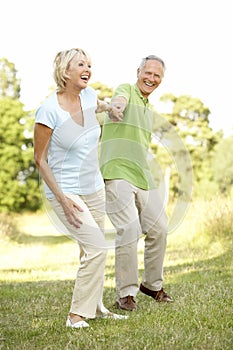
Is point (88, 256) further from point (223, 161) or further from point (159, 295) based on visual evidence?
point (223, 161)

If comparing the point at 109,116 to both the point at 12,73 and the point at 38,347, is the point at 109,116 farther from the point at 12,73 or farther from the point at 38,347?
the point at 12,73

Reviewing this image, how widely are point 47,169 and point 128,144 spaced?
103 cm

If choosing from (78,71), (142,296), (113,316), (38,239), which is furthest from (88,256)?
(38,239)

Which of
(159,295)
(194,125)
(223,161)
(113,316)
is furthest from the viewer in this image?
(194,125)

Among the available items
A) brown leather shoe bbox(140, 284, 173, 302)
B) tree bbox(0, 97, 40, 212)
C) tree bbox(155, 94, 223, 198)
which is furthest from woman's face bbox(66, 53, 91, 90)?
tree bbox(155, 94, 223, 198)

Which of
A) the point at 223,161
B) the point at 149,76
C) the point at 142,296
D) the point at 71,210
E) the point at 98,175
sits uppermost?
the point at 149,76

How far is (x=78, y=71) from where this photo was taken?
4.16 meters

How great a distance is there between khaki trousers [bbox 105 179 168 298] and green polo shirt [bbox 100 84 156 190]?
8 cm

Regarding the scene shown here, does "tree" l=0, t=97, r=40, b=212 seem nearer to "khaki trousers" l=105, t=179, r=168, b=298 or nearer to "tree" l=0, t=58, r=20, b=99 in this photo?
"tree" l=0, t=58, r=20, b=99

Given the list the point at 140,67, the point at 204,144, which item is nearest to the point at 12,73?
the point at 204,144

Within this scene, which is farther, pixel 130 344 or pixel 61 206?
pixel 61 206

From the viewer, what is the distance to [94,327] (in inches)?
170

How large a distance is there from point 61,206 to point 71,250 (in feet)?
25.4

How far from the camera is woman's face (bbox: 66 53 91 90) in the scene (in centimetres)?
416
